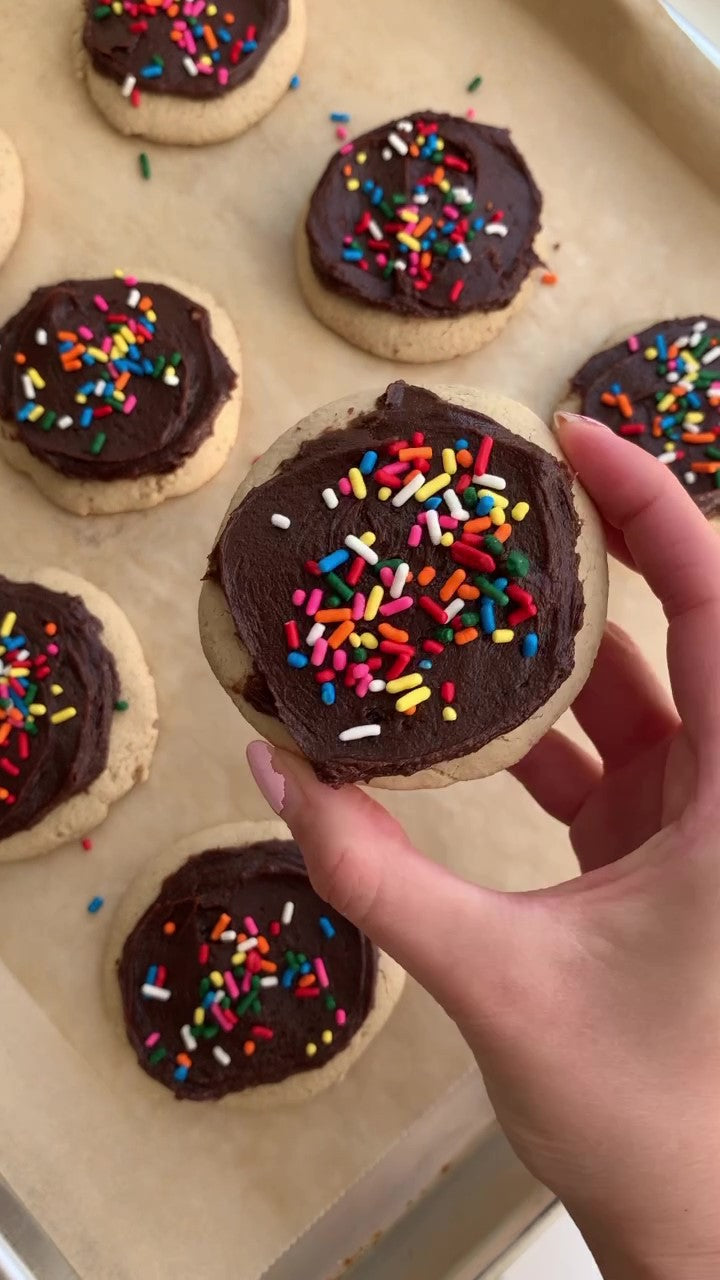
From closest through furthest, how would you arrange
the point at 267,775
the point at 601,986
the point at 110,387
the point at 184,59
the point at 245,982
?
1. the point at 601,986
2. the point at 267,775
3. the point at 245,982
4. the point at 110,387
5. the point at 184,59

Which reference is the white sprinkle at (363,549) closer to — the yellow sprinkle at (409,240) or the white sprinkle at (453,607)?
the white sprinkle at (453,607)

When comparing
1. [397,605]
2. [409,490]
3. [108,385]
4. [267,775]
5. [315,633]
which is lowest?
[108,385]

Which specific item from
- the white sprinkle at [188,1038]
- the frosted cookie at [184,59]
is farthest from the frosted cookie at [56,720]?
the frosted cookie at [184,59]

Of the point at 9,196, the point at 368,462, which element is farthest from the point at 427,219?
the point at 368,462

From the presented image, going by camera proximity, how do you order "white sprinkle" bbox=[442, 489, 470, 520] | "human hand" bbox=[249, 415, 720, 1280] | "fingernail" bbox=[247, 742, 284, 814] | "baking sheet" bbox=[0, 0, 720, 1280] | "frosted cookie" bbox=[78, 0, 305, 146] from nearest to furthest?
"human hand" bbox=[249, 415, 720, 1280], "white sprinkle" bbox=[442, 489, 470, 520], "fingernail" bbox=[247, 742, 284, 814], "baking sheet" bbox=[0, 0, 720, 1280], "frosted cookie" bbox=[78, 0, 305, 146]

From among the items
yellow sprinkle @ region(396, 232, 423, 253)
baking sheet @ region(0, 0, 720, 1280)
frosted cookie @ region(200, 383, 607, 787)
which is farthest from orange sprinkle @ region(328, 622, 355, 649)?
yellow sprinkle @ region(396, 232, 423, 253)

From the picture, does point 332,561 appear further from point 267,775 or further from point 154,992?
point 154,992

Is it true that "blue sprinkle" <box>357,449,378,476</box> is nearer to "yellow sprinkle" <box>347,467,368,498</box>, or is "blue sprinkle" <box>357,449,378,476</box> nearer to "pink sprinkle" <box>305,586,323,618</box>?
"yellow sprinkle" <box>347,467,368,498</box>

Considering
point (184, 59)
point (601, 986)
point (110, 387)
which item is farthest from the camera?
point (184, 59)
